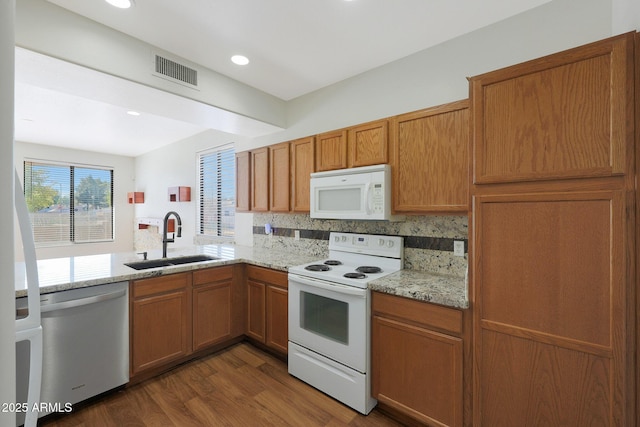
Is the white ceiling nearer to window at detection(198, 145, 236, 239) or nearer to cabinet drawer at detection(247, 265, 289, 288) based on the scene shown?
window at detection(198, 145, 236, 239)

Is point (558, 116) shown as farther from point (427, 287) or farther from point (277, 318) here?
point (277, 318)

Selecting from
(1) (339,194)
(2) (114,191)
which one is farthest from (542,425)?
(2) (114,191)

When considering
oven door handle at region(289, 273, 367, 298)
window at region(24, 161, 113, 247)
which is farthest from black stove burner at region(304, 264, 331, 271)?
window at region(24, 161, 113, 247)

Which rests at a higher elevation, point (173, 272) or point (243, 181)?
point (243, 181)

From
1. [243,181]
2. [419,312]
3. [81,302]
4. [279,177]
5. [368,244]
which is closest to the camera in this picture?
[419,312]

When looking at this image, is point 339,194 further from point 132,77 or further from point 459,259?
point 132,77

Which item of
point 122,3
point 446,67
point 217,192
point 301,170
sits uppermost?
point 122,3

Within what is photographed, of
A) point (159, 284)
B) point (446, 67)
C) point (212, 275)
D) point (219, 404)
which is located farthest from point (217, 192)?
point (446, 67)

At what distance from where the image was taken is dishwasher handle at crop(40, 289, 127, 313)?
5.82 ft

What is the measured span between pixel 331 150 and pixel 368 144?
15.8 inches

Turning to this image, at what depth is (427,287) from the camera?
185 cm

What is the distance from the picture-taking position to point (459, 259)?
2.14 metres

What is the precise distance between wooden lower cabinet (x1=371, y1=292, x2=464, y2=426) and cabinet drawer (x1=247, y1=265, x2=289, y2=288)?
2.96 ft

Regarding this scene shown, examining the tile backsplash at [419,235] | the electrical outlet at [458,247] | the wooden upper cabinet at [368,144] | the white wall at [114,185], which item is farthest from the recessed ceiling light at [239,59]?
the white wall at [114,185]
